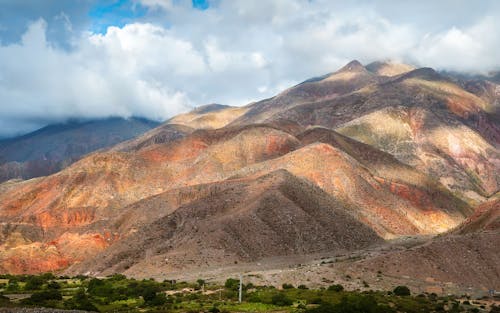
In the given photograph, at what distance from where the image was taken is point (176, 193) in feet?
394

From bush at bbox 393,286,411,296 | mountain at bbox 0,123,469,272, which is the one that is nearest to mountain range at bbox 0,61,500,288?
mountain at bbox 0,123,469,272

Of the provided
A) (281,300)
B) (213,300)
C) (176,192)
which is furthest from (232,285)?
(176,192)

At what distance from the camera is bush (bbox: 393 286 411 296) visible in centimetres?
5528

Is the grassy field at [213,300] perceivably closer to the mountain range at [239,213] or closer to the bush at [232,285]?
the bush at [232,285]

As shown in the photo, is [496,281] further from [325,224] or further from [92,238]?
[92,238]

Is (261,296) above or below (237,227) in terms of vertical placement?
below

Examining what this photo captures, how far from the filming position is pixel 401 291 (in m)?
55.8

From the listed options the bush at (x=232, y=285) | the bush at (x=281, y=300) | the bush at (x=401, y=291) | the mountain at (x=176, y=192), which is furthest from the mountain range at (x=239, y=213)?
the bush at (x=281, y=300)

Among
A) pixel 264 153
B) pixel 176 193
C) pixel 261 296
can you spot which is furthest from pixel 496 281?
pixel 264 153

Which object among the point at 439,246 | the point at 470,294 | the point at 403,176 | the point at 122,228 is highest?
the point at 403,176

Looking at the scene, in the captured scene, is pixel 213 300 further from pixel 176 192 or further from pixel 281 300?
pixel 176 192

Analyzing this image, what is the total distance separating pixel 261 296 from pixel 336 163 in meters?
89.7

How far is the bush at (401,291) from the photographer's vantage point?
55.3 meters

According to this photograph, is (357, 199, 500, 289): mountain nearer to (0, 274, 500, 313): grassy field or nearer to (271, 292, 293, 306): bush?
(0, 274, 500, 313): grassy field
